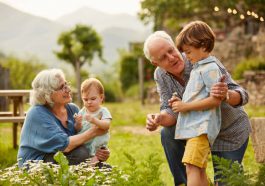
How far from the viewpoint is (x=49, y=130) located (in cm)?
441

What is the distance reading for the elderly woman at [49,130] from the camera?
14.4ft

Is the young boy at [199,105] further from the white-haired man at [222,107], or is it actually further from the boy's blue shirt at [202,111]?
the white-haired man at [222,107]

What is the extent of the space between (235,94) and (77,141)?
3.95 ft

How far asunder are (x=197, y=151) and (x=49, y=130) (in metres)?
1.17

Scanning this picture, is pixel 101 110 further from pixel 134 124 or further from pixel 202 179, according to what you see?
pixel 134 124

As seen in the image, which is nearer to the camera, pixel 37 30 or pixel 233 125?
pixel 233 125

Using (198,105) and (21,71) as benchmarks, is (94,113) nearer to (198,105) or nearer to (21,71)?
(198,105)

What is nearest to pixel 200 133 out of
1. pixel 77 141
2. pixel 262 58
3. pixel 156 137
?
pixel 77 141

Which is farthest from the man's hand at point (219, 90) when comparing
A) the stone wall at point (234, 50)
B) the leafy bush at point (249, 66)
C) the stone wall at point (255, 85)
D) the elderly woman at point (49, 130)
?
the stone wall at point (234, 50)

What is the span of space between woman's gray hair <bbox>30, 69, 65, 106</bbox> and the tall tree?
1995 cm

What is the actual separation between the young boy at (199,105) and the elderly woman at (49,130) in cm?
86

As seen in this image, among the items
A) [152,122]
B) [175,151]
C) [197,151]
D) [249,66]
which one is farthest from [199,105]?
[249,66]

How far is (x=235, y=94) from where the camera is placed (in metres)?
3.95

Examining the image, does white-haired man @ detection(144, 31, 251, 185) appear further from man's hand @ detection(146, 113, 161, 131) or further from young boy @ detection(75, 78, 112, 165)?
young boy @ detection(75, 78, 112, 165)
